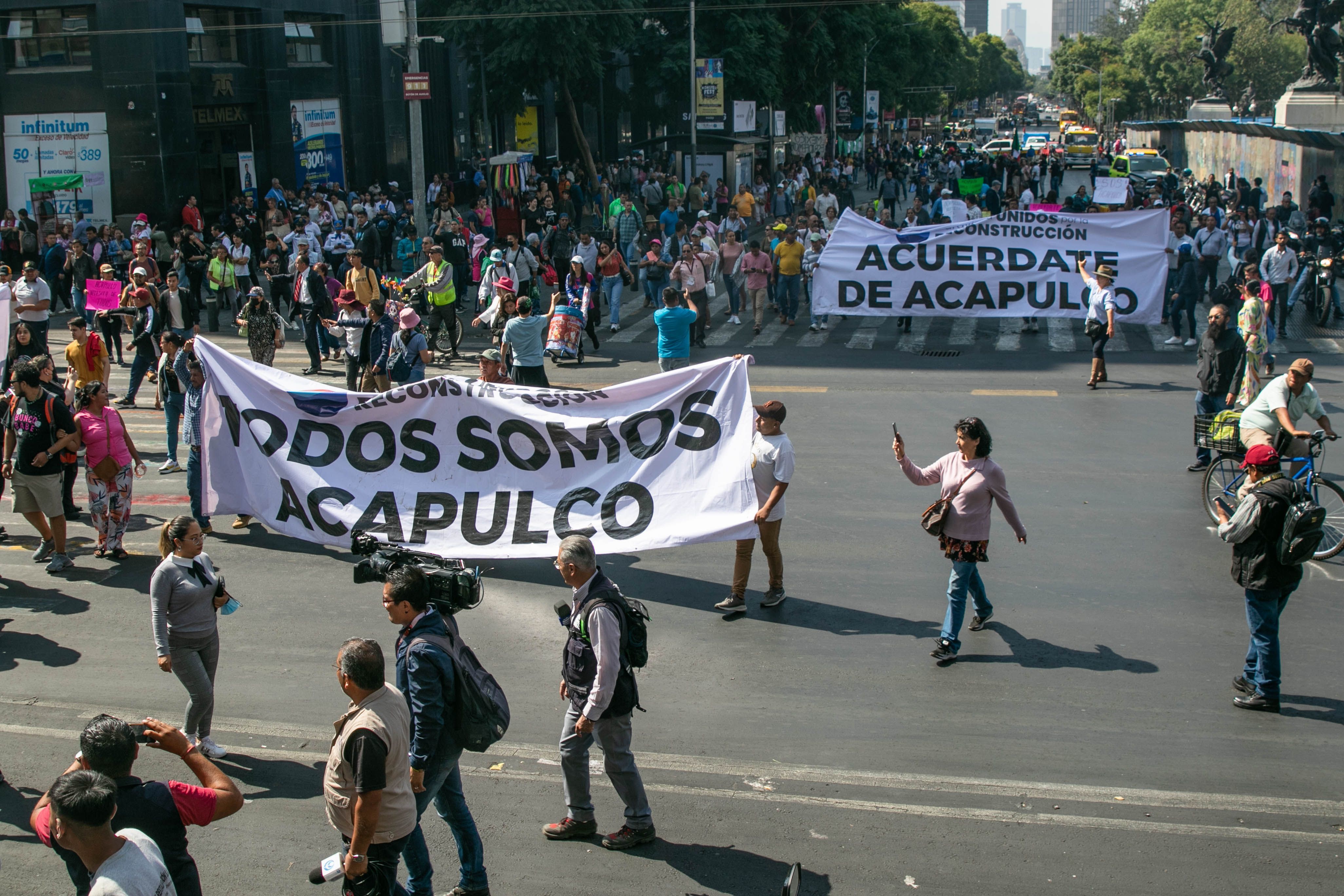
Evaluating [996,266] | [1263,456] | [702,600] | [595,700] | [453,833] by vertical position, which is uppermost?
[996,266]

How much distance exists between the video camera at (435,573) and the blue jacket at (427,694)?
0.37 m

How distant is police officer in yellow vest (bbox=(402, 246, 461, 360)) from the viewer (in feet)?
60.7

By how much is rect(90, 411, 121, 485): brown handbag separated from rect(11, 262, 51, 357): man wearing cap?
22.9 feet

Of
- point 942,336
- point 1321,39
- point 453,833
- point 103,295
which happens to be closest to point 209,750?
point 453,833

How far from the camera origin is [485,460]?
9406 millimetres

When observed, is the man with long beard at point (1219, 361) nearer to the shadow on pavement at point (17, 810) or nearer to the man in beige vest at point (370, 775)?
the man in beige vest at point (370, 775)

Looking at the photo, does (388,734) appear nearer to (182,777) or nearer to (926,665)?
(182,777)

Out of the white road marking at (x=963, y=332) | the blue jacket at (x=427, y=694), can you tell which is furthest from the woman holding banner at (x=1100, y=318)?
the blue jacket at (x=427, y=694)

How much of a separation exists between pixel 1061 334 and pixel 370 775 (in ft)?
57.6

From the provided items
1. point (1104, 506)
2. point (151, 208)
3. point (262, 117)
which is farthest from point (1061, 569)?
point (262, 117)

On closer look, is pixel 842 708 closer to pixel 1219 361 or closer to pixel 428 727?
pixel 428 727

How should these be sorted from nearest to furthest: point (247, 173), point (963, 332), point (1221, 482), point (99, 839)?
1. point (99, 839)
2. point (1221, 482)
3. point (963, 332)
4. point (247, 173)

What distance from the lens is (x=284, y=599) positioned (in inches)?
368

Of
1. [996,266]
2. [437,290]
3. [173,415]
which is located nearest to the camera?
[173,415]
